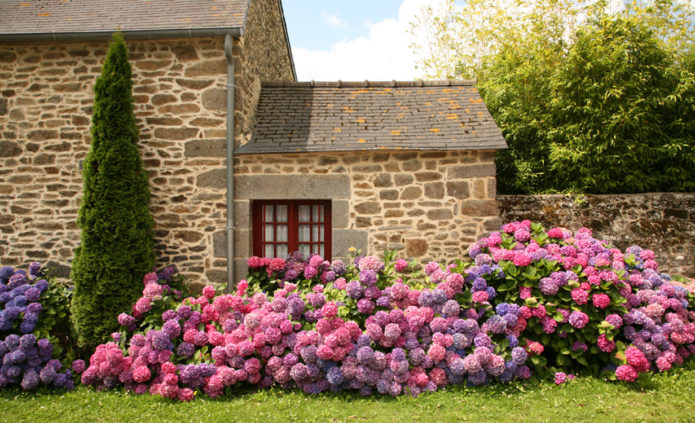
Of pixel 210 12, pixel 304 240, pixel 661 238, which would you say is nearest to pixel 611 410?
pixel 304 240

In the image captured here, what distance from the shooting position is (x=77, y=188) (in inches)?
245

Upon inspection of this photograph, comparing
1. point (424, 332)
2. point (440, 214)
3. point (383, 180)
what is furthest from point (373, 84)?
point (424, 332)

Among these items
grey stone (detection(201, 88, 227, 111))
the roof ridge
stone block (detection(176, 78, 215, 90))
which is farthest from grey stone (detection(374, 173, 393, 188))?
stone block (detection(176, 78, 215, 90))

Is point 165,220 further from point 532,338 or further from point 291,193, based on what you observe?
point 532,338

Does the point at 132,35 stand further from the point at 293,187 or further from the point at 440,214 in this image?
the point at 440,214

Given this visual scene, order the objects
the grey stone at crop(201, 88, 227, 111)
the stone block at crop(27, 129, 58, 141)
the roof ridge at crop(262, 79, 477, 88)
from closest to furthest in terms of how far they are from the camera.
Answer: the grey stone at crop(201, 88, 227, 111) → the stone block at crop(27, 129, 58, 141) → the roof ridge at crop(262, 79, 477, 88)

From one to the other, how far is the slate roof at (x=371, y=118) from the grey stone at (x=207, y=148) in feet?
0.85

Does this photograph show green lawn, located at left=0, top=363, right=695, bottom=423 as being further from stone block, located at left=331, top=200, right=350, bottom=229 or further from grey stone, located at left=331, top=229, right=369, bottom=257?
stone block, located at left=331, top=200, right=350, bottom=229

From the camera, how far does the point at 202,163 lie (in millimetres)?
6160

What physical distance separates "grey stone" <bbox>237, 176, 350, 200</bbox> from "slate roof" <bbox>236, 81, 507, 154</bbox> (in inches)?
17.2

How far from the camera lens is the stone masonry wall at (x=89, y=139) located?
6152 millimetres

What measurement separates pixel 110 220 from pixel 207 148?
1716 millimetres

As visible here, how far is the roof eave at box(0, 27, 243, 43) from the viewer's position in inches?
232

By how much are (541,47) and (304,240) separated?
704 cm
